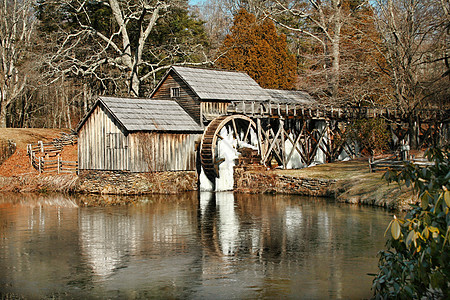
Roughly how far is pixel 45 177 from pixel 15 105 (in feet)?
74.9


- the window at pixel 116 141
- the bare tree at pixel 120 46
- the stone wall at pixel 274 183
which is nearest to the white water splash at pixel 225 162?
the stone wall at pixel 274 183

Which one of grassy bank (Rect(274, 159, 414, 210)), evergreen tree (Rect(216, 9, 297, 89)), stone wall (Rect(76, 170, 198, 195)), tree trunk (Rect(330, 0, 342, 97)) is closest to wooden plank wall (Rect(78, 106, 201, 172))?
stone wall (Rect(76, 170, 198, 195))

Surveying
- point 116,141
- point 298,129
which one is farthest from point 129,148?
point 298,129

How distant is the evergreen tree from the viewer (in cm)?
4128

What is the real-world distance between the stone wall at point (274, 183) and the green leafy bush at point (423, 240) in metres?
17.4

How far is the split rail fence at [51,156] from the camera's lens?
1310 inches

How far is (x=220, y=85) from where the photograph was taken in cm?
3212

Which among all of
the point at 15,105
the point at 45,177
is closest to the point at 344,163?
the point at 45,177

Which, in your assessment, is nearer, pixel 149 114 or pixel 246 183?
pixel 246 183

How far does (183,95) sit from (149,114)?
2.83 metres

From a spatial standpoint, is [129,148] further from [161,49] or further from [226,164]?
[161,49]

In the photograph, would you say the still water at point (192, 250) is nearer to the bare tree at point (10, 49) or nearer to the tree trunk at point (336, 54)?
the tree trunk at point (336, 54)

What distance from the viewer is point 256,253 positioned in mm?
14273

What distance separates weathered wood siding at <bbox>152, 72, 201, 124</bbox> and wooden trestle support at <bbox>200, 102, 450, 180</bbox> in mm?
1796
